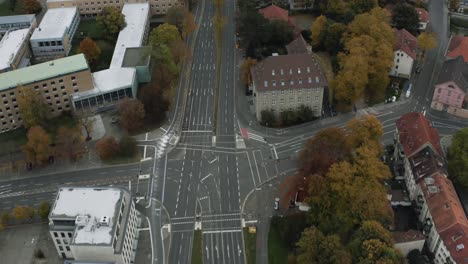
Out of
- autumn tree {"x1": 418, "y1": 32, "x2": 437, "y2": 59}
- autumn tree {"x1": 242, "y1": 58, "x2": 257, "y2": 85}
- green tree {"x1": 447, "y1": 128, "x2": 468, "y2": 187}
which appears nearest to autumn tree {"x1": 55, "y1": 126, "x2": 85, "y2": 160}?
autumn tree {"x1": 242, "y1": 58, "x2": 257, "y2": 85}

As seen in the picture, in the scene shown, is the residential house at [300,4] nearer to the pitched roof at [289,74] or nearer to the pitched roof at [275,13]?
the pitched roof at [275,13]

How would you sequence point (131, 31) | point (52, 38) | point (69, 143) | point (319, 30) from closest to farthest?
point (69, 143) < point (319, 30) < point (52, 38) < point (131, 31)

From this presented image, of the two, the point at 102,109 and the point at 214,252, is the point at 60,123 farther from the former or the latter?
the point at 214,252

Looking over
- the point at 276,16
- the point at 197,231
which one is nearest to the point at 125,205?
the point at 197,231

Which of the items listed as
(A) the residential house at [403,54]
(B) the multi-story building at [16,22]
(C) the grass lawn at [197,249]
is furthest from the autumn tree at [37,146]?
(A) the residential house at [403,54]

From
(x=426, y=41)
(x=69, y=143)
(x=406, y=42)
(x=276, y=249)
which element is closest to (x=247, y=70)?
(x=406, y=42)

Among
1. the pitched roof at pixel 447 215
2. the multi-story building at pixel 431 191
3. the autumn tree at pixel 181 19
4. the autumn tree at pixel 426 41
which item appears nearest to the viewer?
the pitched roof at pixel 447 215

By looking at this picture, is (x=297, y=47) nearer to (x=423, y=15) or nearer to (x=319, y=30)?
(x=319, y=30)
